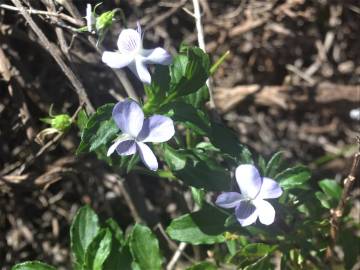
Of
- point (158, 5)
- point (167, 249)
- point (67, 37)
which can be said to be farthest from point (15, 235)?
point (158, 5)

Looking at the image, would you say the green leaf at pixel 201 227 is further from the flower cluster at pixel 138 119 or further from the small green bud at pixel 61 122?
the small green bud at pixel 61 122

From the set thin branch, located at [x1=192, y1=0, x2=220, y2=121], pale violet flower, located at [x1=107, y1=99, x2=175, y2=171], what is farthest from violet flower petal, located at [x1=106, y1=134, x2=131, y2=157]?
thin branch, located at [x1=192, y1=0, x2=220, y2=121]

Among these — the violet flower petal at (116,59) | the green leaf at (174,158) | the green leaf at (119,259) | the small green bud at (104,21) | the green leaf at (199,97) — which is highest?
the small green bud at (104,21)

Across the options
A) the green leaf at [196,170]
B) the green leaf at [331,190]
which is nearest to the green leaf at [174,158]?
the green leaf at [196,170]

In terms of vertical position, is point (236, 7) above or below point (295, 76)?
above

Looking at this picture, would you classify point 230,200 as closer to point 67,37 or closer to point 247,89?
point 67,37

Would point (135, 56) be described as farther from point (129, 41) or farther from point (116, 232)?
point (116, 232)
